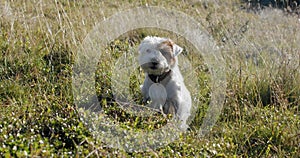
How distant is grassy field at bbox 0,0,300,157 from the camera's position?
3.40 m

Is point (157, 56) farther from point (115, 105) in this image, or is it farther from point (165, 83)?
point (115, 105)

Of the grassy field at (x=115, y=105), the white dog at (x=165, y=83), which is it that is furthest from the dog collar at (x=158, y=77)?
the grassy field at (x=115, y=105)

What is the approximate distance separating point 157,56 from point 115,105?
67 centimetres

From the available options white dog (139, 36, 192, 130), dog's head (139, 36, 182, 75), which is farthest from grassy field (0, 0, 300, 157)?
dog's head (139, 36, 182, 75)

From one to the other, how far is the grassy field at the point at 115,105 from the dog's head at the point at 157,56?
47cm

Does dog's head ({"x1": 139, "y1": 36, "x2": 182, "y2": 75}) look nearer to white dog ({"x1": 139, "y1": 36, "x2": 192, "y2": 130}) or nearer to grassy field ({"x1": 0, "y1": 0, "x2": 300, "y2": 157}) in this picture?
white dog ({"x1": 139, "y1": 36, "x2": 192, "y2": 130})

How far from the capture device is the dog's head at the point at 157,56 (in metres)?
4.37

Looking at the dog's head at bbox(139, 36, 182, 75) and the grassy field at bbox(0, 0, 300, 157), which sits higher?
the dog's head at bbox(139, 36, 182, 75)

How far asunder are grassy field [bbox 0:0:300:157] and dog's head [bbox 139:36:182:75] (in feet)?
1.53

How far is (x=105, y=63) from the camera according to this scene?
5.30 m

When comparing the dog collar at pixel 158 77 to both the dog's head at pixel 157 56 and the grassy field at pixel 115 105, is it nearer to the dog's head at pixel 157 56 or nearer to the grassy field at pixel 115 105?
the dog's head at pixel 157 56

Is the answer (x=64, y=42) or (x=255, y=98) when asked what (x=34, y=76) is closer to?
(x=64, y=42)

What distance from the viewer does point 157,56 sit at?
4.39 m

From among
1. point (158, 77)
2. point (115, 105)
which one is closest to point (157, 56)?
point (158, 77)
